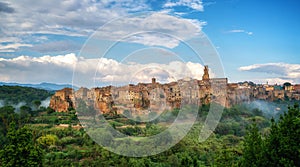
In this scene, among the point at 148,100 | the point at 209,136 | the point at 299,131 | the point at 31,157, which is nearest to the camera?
the point at 299,131

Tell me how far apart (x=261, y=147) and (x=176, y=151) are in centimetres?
1029

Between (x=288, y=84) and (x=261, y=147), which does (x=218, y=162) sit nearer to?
(x=261, y=147)

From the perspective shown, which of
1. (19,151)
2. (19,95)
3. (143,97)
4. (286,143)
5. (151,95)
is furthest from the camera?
(19,95)

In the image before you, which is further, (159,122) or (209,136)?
(209,136)

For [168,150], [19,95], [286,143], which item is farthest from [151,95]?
[19,95]

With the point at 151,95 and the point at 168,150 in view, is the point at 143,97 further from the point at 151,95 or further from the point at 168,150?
the point at 168,150

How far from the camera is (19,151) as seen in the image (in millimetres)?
7023

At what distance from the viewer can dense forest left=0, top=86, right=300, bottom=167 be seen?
6.17m

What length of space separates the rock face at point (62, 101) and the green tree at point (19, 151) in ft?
68.1

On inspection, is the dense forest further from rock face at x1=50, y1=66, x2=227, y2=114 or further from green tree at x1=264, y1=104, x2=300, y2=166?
rock face at x1=50, y1=66, x2=227, y2=114

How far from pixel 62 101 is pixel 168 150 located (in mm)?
15798

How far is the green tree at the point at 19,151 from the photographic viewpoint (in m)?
6.99

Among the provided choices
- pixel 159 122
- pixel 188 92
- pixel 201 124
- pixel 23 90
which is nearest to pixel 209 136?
pixel 201 124

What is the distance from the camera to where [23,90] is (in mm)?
40000
